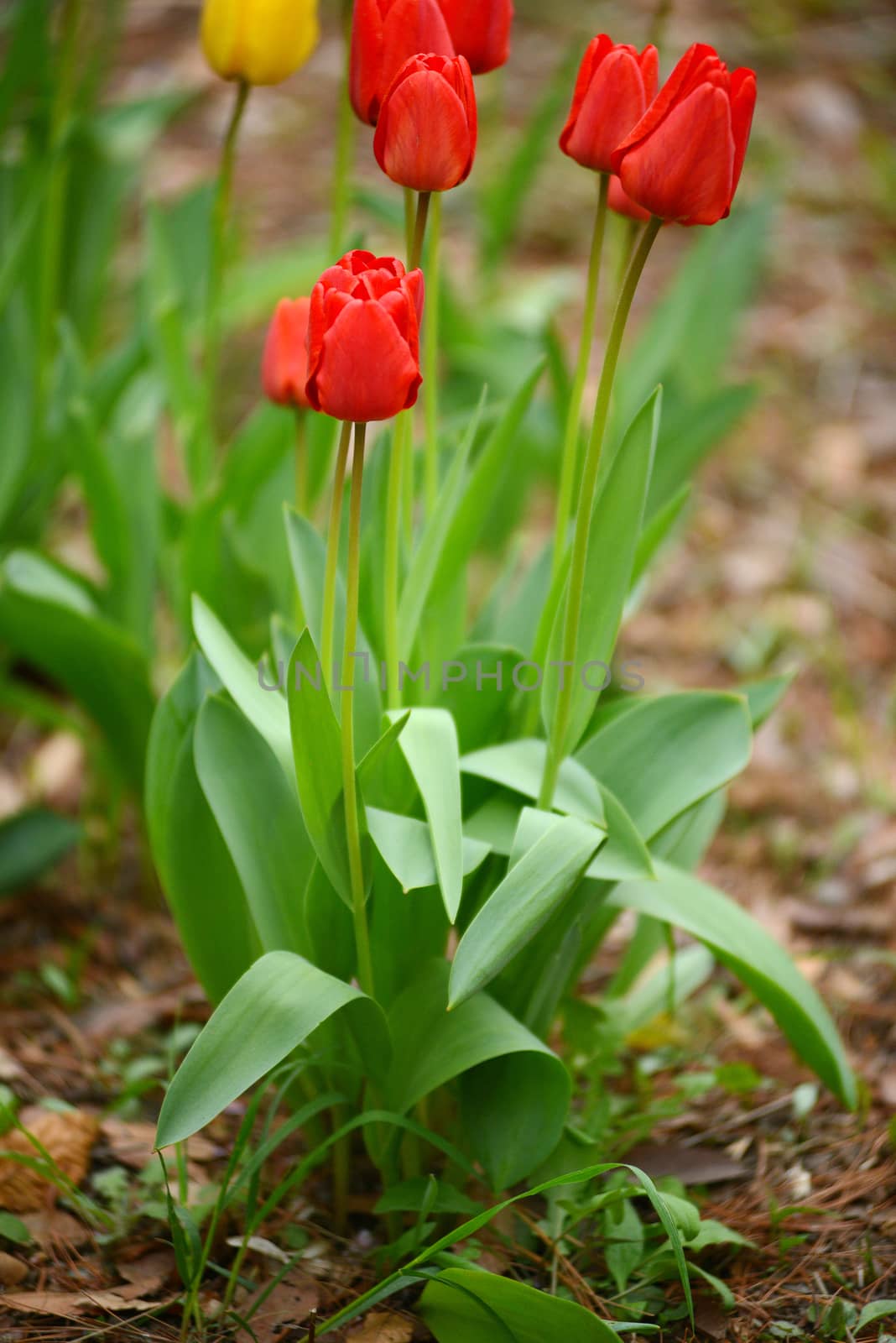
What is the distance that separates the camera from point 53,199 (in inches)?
70.5

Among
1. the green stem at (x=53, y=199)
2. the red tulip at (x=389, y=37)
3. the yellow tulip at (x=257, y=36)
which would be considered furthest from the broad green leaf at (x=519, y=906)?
the green stem at (x=53, y=199)

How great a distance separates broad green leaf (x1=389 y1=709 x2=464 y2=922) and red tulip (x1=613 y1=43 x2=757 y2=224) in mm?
464

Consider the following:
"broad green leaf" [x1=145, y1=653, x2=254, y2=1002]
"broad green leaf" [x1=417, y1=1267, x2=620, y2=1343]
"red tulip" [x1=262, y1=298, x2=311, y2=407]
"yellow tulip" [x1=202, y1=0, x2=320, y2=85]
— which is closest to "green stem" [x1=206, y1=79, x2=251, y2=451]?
"yellow tulip" [x1=202, y1=0, x2=320, y2=85]

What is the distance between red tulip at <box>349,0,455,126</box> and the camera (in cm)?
97

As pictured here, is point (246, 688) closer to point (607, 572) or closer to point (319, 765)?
point (319, 765)

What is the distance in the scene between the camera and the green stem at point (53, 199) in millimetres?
1741

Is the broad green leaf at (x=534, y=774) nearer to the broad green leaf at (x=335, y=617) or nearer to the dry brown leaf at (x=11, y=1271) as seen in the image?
the broad green leaf at (x=335, y=617)

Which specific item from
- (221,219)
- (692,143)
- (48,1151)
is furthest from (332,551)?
(48,1151)

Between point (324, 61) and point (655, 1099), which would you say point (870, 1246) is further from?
point (324, 61)

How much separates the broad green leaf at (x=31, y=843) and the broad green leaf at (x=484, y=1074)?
0.76 meters

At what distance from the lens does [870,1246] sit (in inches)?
48.1

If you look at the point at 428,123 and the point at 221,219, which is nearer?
the point at 428,123

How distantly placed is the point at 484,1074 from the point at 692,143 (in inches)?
33.3

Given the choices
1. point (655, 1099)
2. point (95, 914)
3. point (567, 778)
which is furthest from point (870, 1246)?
point (95, 914)
